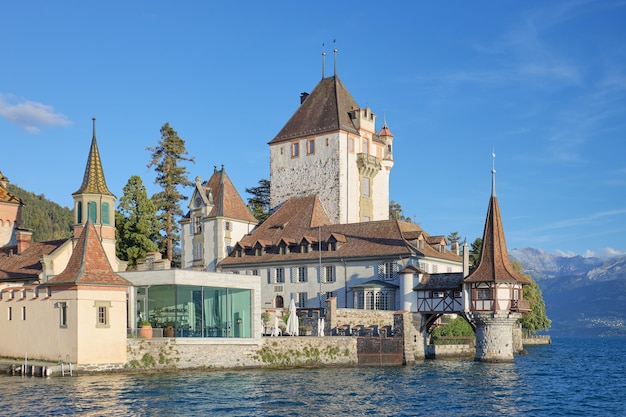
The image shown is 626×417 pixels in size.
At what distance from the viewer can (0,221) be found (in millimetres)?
66062

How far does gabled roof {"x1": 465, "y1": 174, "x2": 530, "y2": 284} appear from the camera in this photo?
5644 cm

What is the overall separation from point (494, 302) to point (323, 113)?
31283 mm

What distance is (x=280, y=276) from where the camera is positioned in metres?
71.2

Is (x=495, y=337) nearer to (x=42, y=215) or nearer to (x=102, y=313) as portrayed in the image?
(x=102, y=313)

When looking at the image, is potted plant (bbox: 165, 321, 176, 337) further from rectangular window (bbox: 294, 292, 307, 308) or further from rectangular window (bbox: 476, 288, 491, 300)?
rectangular window (bbox: 294, 292, 307, 308)

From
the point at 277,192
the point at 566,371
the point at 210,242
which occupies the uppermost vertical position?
the point at 277,192

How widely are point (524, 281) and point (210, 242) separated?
29721 mm

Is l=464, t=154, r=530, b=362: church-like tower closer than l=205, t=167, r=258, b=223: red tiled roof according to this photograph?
Yes

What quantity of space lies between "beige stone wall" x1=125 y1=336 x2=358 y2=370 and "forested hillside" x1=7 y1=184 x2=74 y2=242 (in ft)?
288

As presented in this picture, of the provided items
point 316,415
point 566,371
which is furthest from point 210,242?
point 316,415

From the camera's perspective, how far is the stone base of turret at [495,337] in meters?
55.9

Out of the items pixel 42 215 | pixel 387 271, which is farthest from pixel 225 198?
pixel 42 215

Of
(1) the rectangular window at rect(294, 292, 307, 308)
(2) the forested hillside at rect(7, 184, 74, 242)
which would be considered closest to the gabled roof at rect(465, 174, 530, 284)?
(1) the rectangular window at rect(294, 292, 307, 308)

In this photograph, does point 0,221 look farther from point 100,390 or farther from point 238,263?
point 100,390
